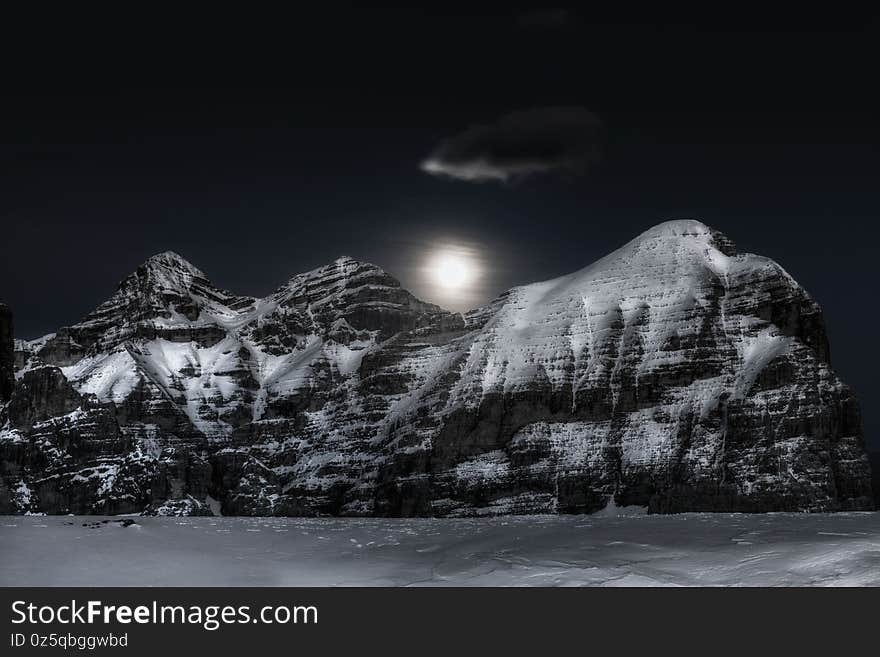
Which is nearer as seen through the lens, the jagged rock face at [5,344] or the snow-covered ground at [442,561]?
the snow-covered ground at [442,561]

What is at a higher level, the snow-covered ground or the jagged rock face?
the jagged rock face

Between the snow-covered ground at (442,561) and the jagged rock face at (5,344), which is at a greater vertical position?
the jagged rock face at (5,344)

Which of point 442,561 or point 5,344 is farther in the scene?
point 5,344

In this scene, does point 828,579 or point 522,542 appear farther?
point 522,542

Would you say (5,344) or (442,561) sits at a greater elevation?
(5,344)

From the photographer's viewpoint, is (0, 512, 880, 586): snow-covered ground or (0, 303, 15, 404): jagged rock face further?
(0, 303, 15, 404): jagged rock face
